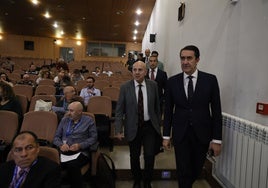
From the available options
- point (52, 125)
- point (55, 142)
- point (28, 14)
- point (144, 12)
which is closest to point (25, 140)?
point (55, 142)

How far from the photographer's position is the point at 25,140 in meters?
1.86

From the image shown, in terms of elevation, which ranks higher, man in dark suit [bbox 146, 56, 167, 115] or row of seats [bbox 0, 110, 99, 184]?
man in dark suit [bbox 146, 56, 167, 115]

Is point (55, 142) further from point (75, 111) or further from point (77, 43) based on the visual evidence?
point (77, 43)

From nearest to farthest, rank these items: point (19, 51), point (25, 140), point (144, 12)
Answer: point (25, 140) → point (144, 12) → point (19, 51)

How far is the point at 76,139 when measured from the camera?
9.04 ft

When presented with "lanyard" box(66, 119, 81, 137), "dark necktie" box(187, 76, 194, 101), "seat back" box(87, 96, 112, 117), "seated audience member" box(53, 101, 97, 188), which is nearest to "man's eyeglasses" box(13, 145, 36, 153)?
"seated audience member" box(53, 101, 97, 188)

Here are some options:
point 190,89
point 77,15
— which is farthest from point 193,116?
point 77,15

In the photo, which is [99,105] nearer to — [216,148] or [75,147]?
[75,147]

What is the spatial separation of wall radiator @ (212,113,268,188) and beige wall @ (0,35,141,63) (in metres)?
21.5

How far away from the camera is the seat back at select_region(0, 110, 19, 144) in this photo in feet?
9.97

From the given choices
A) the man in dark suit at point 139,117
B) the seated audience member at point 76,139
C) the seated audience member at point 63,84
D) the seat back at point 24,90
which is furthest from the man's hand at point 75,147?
the seat back at point 24,90

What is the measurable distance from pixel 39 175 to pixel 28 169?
5.1 inches

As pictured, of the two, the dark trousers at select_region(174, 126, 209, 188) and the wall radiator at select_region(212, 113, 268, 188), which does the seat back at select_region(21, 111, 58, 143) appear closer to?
the dark trousers at select_region(174, 126, 209, 188)

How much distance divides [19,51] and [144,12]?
1400 cm
